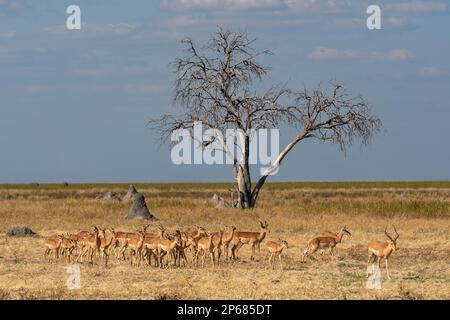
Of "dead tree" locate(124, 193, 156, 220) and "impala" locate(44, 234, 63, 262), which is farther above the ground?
"impala" locate(44, 234, 63, 262)

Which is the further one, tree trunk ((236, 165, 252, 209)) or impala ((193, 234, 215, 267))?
tree trunk ((236, 165, 252, 209))

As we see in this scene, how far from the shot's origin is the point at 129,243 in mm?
20047

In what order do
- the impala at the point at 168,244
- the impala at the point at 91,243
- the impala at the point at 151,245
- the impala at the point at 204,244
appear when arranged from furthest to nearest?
the impala at the point at 91,243 → the impala at the point at 204,244 → the impala at the point at 151,245 → the impala at the point at 168,244

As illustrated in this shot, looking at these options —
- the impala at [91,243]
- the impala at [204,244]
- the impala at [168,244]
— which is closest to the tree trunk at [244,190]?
the impala at [91,243]

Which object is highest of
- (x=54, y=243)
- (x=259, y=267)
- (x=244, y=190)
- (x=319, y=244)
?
(x=54, y=243)

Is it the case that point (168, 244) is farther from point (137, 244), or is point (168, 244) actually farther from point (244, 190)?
point (244, 190)

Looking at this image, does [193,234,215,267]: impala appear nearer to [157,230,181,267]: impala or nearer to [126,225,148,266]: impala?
[157,230,181,267]: impala

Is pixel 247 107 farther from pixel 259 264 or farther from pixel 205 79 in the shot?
pixel 259 264

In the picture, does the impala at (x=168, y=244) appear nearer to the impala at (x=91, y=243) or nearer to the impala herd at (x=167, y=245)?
the impala herd at (x=167, y=245)

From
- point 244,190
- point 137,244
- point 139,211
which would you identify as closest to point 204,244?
point 137,244

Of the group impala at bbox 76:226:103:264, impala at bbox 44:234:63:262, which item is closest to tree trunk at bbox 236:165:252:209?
impala at bbox 44:234:63:262

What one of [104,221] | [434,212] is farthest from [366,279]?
[434,212]
